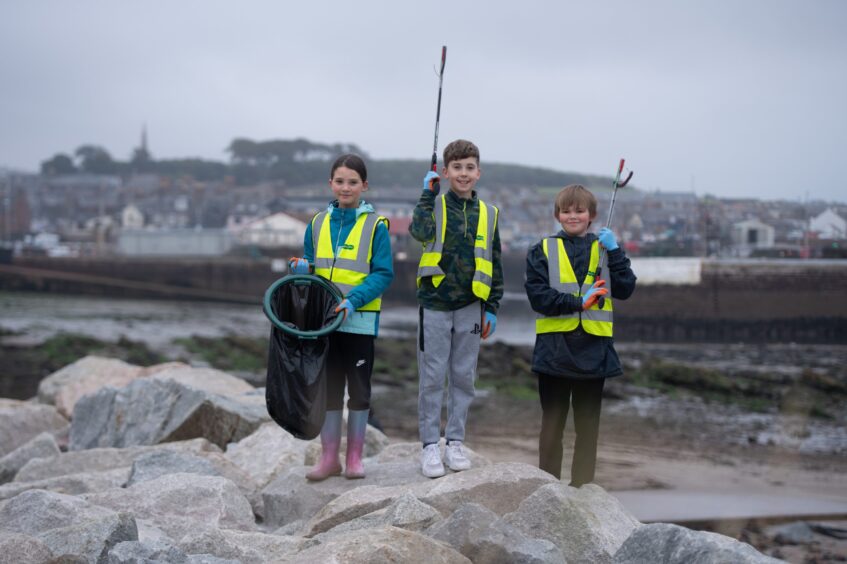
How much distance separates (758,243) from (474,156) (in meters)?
26.3

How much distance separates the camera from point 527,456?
10750mm

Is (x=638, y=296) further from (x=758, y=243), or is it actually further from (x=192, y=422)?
(x=192, y=422)

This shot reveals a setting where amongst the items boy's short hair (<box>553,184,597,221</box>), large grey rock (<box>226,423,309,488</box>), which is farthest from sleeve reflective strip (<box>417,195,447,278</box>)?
large grey rock (<box>226,423,309,488</box>)

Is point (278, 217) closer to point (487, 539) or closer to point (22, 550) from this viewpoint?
point (22, 550)

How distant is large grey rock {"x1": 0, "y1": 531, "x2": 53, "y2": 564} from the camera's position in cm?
377

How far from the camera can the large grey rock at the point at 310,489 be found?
532 centimetres

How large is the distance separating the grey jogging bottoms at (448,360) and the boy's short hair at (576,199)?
2.28 ft

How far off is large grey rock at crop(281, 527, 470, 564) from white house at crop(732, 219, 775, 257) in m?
26.1

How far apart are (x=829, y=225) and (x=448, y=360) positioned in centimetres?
2196

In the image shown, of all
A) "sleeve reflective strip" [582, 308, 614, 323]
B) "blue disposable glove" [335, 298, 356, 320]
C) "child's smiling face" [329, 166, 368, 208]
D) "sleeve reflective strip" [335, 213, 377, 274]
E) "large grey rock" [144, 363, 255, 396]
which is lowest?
"large grey rock" [144, 363, 255, 396]

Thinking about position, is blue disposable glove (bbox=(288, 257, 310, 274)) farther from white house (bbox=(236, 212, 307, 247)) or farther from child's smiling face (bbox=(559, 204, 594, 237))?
white house (bbox=(236, 212, 307, 247))

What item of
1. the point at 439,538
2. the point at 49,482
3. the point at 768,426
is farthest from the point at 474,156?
the point at 768,426

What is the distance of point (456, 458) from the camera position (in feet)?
17.6

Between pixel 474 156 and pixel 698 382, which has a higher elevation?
pixel 474 156
